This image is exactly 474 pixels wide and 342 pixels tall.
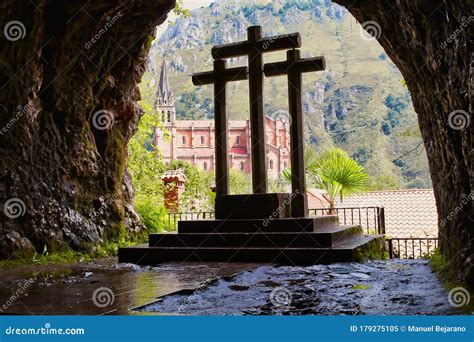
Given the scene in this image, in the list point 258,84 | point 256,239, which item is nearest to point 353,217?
point 258,84

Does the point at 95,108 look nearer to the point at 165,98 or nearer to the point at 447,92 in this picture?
the point at 447,92

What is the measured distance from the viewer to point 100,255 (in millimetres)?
8977

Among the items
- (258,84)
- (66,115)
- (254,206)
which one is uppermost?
(258,84)

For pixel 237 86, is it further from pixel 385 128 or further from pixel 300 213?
pixel 300 213

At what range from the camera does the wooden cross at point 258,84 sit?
Answer: 8.79m

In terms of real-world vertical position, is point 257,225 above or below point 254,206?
below

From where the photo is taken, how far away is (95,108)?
10.1m

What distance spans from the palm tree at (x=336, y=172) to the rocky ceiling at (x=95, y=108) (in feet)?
20.6

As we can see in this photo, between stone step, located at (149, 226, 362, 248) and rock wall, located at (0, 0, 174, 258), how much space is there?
195 centimetres

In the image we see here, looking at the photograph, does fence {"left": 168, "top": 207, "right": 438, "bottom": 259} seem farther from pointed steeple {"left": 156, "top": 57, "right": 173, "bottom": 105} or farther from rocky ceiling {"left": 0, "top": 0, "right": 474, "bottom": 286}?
pointed steeple {"left": 156, "top": 57, "right": 173, "bottom": 105}

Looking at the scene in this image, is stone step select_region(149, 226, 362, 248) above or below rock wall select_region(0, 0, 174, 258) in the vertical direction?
below

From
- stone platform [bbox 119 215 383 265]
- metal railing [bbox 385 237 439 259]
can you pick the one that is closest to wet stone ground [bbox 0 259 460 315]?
stone platform [bbox 119 215 383 265]

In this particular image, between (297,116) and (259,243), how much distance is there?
2.53m

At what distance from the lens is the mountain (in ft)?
274
